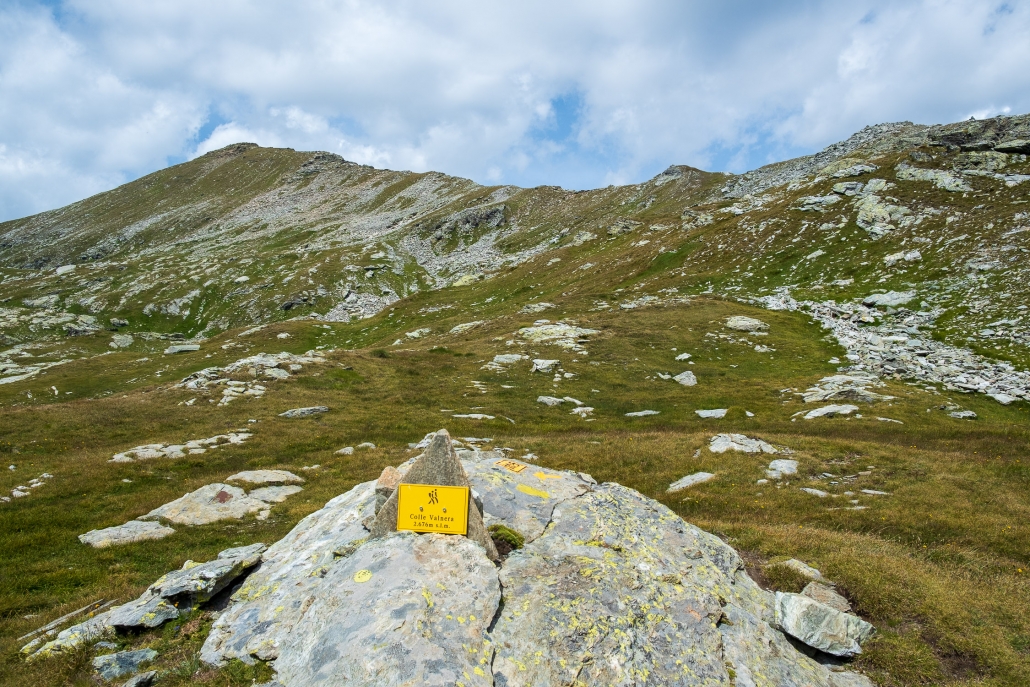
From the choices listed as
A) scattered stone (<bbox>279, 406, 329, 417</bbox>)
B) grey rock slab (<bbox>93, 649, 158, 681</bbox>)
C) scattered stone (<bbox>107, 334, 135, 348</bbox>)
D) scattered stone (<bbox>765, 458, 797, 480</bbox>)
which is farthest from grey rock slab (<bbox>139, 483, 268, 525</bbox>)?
scattered stone (<bbox>107, 334, 135, 348</bbox>)

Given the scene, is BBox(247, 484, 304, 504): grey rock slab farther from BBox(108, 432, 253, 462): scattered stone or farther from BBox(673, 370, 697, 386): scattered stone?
BBox(673, 370, 697, 386): scattered stone

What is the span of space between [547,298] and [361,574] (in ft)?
232

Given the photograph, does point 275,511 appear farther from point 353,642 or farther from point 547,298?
point 547,298

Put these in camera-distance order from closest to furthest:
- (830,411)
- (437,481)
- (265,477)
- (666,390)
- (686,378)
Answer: (437,481)
(265,477)
(830,411)
(666,390)
(686,378)

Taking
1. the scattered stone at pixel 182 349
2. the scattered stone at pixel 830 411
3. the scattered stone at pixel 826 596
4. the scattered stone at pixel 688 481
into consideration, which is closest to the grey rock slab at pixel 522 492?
the scattered stone at pixel 826 596

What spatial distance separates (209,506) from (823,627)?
67.6 feet

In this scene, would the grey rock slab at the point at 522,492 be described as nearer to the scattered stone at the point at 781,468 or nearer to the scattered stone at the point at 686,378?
the scattered stone at the point at 781,468

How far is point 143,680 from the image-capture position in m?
7.50

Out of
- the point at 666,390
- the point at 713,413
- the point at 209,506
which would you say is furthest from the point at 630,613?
the point at 666,390

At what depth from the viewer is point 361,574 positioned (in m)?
8.88

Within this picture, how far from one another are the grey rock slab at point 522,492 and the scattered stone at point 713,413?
2146 centimetres

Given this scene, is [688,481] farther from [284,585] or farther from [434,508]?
[284,585]

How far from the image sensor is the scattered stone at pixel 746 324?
49.7 meters

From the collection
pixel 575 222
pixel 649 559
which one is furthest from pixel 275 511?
pixel 575 222
